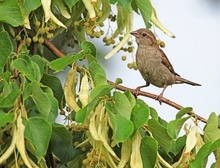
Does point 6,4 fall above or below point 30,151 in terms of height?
above

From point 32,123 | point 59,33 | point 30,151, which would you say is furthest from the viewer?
point 59,33

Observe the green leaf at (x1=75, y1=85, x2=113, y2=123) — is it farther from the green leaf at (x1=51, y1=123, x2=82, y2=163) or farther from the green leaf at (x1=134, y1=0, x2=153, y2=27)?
the green leaf at (x1=134, y1=0, x2=153, y2=27)

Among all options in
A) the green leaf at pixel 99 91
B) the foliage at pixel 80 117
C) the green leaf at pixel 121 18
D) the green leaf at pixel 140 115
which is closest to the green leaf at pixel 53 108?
the foliage at pixel 80 117

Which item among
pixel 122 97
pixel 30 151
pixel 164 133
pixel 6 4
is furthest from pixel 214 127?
pixel 6 4

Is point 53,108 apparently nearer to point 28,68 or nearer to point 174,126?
point 28,68

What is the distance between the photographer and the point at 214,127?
2.39 metres

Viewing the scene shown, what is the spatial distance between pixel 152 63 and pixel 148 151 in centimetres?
94

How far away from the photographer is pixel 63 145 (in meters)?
2.45

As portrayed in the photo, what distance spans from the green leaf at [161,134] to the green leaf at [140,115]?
0.09 m

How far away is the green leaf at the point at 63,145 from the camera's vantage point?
93.6 inches

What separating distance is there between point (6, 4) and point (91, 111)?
37cm

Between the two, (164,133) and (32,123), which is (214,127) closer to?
(164,133)

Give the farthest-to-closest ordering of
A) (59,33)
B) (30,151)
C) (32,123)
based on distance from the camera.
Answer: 1. (59,33)
2. (30,151)
3. (32,123)

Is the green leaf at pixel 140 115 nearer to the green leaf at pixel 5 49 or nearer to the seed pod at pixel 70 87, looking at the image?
the seed pod at pixel 70 87
